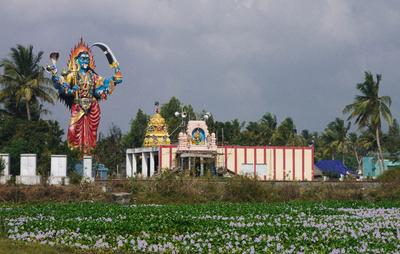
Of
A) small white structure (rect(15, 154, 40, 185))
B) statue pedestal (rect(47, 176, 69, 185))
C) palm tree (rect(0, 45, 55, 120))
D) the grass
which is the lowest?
the grass

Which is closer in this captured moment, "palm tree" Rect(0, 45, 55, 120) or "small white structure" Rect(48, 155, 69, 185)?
"small white structure" Rect(48, 155, 69, 185)

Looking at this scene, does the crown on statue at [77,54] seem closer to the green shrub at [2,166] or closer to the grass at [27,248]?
the green shrub at [2,166]

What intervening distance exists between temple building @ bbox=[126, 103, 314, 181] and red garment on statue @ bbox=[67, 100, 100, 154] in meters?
5.81

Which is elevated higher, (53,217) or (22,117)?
(22,117)

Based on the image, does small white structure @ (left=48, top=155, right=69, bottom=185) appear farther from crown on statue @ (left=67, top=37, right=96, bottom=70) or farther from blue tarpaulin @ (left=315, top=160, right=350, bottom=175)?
blue tarpaulin @ (left=315, top=160, right=350, bottom=175)

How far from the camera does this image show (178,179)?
1476 inches

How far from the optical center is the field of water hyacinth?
666 inches

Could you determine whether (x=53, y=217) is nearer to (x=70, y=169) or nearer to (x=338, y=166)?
(x=70, y=169)

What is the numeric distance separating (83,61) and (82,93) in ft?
10.0

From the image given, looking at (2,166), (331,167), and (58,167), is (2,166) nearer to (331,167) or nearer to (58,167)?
(58,167)

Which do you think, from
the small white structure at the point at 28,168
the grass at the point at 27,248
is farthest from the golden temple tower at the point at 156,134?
the grass at the point at 27,248

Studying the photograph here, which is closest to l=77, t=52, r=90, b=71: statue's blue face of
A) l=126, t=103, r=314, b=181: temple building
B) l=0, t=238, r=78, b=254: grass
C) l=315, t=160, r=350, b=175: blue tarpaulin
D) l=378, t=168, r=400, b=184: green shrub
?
l=126, t=103, r=314, b=181: temple building

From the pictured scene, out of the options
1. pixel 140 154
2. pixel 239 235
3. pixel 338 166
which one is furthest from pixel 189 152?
pixel 239 235

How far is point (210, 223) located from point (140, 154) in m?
50.6
